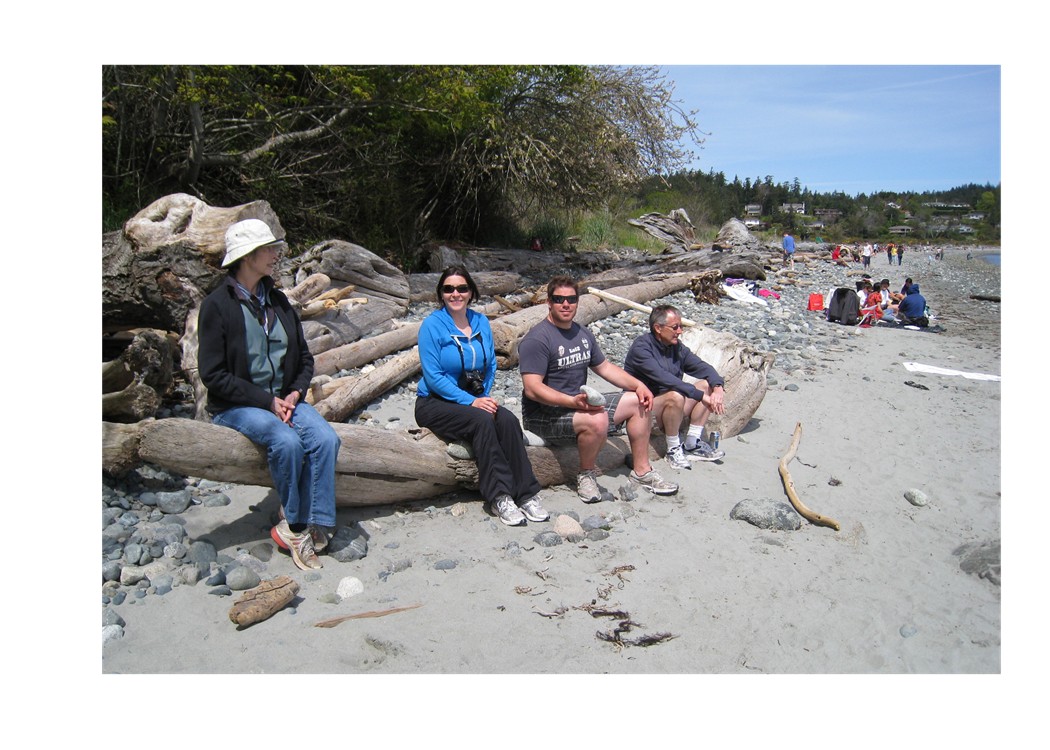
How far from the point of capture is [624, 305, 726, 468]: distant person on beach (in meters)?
5.46

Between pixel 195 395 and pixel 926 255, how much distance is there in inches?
1107

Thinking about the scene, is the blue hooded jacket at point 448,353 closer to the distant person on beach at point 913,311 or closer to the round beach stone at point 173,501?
the round beach stone at point 173,501

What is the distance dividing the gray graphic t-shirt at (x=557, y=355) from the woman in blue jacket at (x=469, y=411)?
1.15 ft

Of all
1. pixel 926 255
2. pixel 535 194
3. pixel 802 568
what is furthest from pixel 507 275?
pixel 926 255

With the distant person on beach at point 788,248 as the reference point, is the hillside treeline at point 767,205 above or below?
above

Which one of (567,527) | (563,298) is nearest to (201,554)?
(567,527)

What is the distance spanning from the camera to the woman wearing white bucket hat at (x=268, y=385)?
383cm

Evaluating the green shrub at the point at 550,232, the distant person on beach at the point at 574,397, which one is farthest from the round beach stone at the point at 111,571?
the green shrub at the point at 550,232

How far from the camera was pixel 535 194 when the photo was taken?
1775 centimetres

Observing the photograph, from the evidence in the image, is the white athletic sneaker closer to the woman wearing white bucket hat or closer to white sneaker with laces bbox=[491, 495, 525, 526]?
white sneaker with laces bbox=[491, 495, 525, 526]

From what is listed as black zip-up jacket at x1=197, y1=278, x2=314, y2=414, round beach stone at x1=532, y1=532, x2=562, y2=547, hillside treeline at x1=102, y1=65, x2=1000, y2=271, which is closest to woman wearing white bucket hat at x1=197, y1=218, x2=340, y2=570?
black zip-up jacket at x1=197, y1=278, x2=314, y2=414

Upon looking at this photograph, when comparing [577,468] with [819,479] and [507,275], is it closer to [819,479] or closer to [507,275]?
[819,479]
